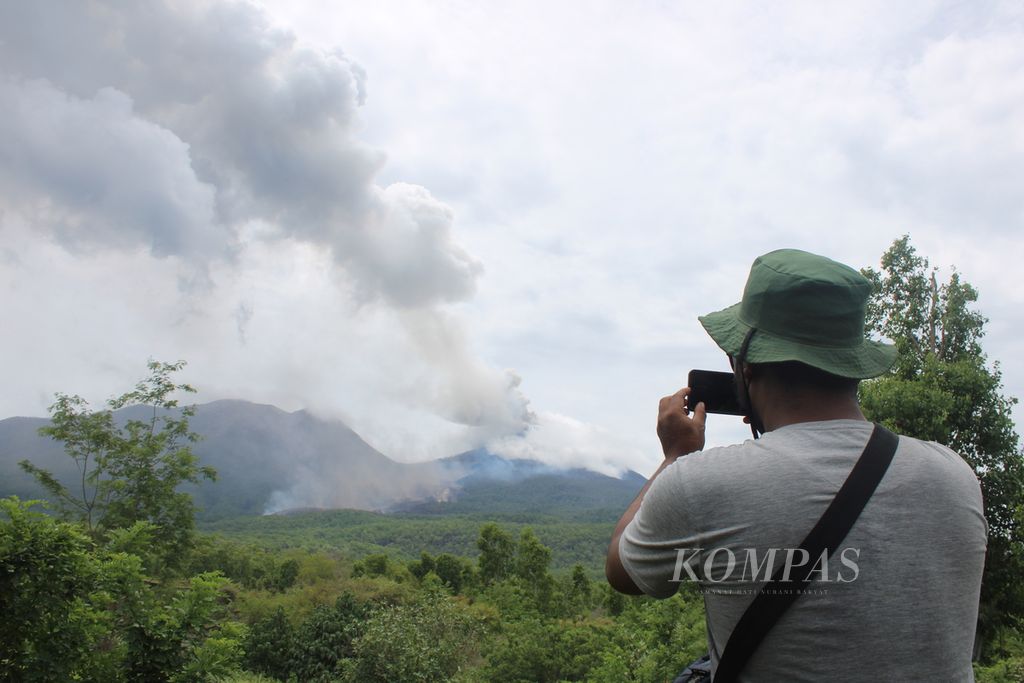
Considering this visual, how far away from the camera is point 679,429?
148 cm

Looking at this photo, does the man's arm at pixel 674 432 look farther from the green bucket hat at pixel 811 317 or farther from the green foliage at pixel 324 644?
the green foliage at pixel 324 644

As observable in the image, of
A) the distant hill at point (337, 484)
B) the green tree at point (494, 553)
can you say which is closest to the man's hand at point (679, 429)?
the green tree at point (494, 553)

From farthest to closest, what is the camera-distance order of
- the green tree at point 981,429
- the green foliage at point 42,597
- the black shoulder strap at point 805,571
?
the green tree at point 981,429 → the green foliage at point 42,597 → the black shoulder strap at point 805,571

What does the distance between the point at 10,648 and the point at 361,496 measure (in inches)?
7066

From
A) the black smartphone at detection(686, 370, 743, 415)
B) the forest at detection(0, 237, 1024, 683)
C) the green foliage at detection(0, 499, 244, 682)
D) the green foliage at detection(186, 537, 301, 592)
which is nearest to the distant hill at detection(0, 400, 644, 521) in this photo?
the green foliage at detection(186, 537, 301, 592)

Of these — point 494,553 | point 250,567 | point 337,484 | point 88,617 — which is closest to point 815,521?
point 88,617

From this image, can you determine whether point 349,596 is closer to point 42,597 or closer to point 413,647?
point 413,647

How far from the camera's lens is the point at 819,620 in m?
1.14

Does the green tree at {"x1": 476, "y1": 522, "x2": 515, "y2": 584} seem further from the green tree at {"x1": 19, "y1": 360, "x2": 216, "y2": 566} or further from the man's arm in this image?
the man's arm

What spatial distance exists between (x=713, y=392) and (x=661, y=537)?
0.43 meters

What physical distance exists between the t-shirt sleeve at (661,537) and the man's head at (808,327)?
0.29 m

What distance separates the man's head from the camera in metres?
1.31

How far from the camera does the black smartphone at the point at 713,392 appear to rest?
1535 millimetres

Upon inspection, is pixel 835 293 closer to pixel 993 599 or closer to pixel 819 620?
pixel 819 620
